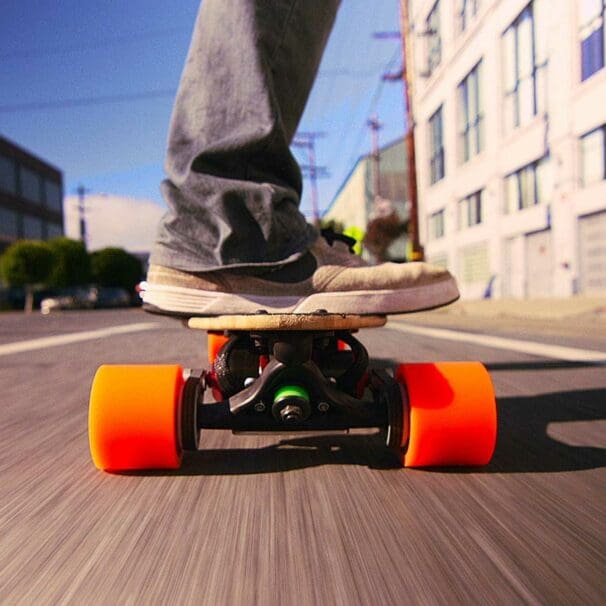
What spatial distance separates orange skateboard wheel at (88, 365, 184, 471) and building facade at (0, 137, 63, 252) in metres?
49.9

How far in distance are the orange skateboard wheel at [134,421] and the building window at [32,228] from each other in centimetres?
5397

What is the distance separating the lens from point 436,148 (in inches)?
923

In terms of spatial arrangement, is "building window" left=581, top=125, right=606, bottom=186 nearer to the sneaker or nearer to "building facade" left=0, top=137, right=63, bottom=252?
the sneaker

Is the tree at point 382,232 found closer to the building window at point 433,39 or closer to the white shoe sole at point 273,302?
the building window at point 433,39

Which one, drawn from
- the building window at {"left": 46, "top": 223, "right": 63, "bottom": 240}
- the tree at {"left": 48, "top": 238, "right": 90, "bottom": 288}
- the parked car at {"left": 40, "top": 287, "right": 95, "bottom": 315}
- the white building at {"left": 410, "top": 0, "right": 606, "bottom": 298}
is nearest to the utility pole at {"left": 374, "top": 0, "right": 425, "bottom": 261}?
the white building at {"left": 410, "top": 0, "right": 606, "bottom": 298}

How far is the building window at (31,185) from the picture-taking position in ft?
165

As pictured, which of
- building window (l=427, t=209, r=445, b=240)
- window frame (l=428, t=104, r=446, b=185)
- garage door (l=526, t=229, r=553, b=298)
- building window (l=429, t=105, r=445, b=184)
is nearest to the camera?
garage door (l=526, t=229, r=553, b=298)

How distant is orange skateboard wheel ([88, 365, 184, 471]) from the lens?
1.15 meters

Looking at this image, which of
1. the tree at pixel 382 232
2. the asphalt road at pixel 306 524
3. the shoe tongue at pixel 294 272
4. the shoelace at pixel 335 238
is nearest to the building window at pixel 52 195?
the tree at pixel 382 232

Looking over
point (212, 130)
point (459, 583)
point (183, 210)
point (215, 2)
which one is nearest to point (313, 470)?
point (459, 583)

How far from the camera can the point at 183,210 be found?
1.49m

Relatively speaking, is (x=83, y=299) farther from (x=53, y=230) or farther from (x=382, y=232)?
(x=53, y=230)

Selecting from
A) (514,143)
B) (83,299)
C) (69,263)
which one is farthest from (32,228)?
(514,143)

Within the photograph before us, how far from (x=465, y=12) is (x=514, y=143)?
6.37 metres
